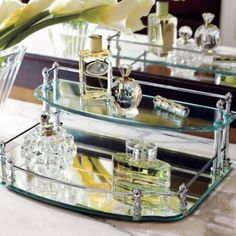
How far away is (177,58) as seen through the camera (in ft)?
4.74

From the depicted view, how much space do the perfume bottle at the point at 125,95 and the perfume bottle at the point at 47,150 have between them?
0.37 feet

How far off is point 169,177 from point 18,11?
429mm

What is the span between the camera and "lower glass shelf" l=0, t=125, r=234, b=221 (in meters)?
1.08

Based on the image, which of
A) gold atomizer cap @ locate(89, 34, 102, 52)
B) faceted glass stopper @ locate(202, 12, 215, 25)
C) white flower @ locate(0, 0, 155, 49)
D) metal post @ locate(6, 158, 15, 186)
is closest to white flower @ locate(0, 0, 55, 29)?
white flower @ locate(0, 0, 155, 49)

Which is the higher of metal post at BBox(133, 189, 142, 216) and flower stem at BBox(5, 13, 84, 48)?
flower stem at BBox(5, 13, 84, 48)

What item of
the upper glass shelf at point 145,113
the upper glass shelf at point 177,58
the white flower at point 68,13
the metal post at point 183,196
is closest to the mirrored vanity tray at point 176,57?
the upper glass shelf at point 177,58

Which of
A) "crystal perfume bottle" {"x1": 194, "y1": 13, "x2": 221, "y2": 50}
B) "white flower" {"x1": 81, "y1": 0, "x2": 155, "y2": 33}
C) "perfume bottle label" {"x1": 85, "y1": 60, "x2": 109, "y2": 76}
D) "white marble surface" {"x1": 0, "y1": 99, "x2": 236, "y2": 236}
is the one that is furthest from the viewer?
"crystal perfume bottle" {"x1": 194, "y1": 13, "x2": 221, "y2": 50}

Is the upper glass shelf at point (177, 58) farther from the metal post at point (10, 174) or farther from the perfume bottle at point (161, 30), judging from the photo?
the metal post at point (10, 174)

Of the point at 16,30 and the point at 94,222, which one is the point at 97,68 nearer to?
the point at 16,30

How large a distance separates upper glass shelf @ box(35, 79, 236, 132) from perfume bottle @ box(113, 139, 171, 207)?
55 mm

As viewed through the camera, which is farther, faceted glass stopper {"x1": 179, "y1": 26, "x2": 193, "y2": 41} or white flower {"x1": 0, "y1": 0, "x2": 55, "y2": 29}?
faceted glass stopper {"x1": 179, "y1": 26, "x2": 193, "y2": 41}

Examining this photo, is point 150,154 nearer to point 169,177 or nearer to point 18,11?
point 169,177

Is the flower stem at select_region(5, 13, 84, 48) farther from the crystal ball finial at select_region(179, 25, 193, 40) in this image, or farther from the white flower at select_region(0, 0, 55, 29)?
the crystal ball finial at select_region(179, 25, 193, 40)

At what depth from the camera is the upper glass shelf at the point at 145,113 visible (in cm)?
117
